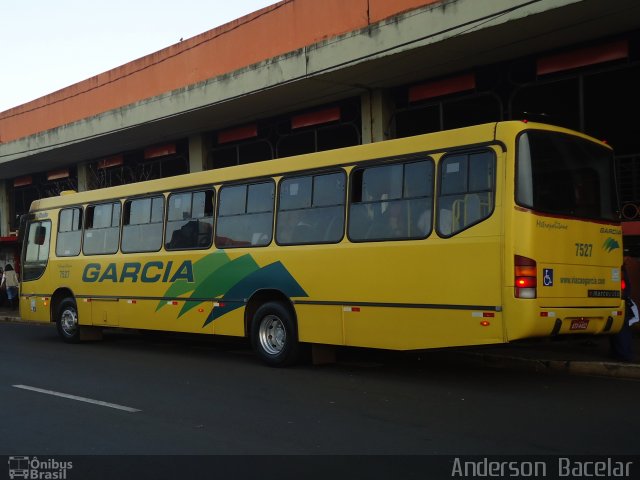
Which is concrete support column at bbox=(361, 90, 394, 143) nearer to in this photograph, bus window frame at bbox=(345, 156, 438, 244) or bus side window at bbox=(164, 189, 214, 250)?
bus side window at bbox=(164, 189, 214, 250)

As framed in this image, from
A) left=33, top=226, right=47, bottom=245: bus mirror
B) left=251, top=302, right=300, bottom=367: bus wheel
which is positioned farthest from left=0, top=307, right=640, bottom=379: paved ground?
left=33, top=226, right=47, bottom=245: bus mirror

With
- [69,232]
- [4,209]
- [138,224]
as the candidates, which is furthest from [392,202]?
[4,209]

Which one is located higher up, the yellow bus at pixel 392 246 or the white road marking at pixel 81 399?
the yellow bus at pixel 392 246

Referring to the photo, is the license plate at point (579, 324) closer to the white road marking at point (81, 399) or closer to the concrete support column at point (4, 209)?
the white road marking at point (81, 399)

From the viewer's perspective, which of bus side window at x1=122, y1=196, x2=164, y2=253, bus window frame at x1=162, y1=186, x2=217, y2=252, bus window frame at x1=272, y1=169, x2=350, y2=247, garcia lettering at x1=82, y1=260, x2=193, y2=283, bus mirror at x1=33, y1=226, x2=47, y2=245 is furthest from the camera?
bus mirror at x1=33, y1=226, x2=47, y2=245

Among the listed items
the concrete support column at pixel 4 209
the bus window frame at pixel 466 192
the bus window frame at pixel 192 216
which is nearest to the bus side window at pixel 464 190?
the bus window frame at pixel 466 192

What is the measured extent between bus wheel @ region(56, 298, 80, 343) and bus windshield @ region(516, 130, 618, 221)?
397 inches

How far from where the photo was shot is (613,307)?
8688 mm

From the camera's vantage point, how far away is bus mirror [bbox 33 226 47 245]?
15266 mm

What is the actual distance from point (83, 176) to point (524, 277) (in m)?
22.7

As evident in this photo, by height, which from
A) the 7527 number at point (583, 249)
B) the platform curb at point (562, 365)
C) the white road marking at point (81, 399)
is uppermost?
the 7527 number at point (583, 249)

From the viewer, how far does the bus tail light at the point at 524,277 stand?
7.63 m

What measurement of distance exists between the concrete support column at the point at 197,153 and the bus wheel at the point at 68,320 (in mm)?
8079

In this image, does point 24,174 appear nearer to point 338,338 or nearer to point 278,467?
point 338,338
